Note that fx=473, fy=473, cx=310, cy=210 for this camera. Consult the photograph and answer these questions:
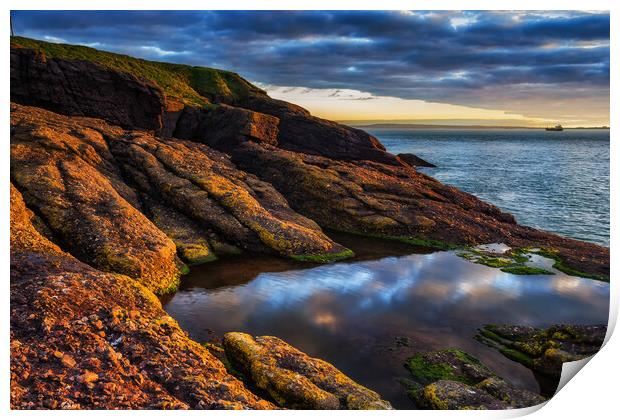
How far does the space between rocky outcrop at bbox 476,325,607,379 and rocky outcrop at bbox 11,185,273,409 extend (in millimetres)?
9519

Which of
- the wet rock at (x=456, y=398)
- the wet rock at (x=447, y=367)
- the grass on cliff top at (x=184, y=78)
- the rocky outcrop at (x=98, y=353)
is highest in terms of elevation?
the grass on cliff top at (x=184, y=78)

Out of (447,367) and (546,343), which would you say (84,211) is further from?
(546,343)

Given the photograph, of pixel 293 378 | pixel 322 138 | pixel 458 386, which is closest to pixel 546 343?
pixel 458 386

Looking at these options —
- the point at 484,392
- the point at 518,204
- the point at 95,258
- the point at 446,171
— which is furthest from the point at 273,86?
the point at 446,171

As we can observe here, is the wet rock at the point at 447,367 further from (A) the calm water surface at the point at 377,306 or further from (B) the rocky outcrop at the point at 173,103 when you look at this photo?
(B) the rocky outcrop at the point at 173,103

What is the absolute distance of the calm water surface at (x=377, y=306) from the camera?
15406 mm

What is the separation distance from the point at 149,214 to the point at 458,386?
1897 cm

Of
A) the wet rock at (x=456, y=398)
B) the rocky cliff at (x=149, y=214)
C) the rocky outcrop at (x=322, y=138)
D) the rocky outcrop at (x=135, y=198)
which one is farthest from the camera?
the rocky outcrop at (x=322, y=138)

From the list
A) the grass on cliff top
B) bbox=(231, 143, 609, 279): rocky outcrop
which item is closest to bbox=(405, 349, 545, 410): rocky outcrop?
bbox=(231, 143, 609, 279): rocky outcrop

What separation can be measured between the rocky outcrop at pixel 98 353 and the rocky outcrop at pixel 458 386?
4834mm

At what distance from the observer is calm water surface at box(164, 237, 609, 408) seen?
1541 cm

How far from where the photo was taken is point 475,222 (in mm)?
33594

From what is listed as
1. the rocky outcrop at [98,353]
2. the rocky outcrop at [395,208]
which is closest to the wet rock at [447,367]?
the rocky outcrop at [98,353]

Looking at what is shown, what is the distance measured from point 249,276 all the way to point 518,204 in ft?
106
